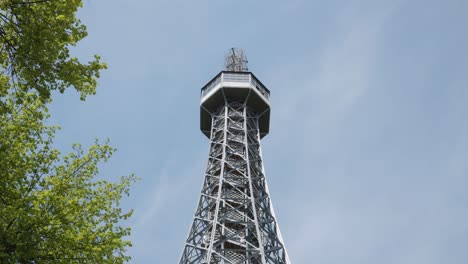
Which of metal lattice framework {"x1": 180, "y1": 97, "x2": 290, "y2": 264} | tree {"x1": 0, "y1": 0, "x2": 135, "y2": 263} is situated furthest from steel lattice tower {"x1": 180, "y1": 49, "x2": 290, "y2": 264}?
tree {"x1": 0, "y1": 0, "x2": 135, "y2": 263}

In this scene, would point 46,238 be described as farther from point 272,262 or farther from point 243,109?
point 243,109

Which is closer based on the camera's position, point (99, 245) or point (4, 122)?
point (99, 245)

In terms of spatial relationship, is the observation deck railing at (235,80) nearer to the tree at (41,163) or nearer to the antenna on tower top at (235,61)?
the antenna on tower top at (235,61)

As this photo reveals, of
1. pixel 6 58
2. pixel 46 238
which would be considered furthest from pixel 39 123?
pixel 46 238

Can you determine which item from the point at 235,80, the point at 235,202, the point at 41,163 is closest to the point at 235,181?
the point at 235,202

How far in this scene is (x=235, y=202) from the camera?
129ft

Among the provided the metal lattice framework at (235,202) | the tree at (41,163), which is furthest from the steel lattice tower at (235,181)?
the tree at (41,163)

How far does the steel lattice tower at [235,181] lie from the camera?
119 ft

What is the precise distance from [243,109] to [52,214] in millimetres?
37527

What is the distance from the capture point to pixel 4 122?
1241 cm

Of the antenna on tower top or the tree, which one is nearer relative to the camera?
the tree

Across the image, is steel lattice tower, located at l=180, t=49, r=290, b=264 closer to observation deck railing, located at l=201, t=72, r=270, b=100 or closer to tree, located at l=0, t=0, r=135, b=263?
observation deck railing, located at l=201, t=72, r=270, b=100

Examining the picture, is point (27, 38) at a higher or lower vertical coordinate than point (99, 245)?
higher

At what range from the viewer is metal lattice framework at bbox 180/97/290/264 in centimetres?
3591
